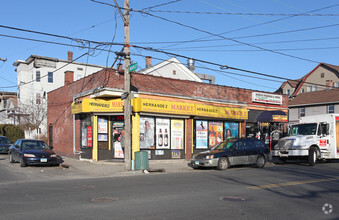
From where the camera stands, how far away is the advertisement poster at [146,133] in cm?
1898

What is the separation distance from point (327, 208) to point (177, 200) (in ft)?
11.9

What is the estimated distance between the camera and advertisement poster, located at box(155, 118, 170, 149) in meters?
19.7

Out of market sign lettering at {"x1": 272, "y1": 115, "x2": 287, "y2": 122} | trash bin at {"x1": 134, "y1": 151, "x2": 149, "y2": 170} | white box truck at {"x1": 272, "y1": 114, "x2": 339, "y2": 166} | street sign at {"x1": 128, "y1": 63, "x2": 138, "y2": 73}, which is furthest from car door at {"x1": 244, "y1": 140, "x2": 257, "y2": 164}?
market sign lettering at {"x1": 272, "y1": 115, "x2": 287, "y2": 122}

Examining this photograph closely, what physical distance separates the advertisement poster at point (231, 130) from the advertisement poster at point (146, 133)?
6.86 meters

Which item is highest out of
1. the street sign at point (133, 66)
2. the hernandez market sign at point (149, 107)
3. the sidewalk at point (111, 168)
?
the street sign at point (133, 66)

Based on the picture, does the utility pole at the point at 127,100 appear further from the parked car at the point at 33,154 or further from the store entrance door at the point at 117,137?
the parked car at the point at 33,154

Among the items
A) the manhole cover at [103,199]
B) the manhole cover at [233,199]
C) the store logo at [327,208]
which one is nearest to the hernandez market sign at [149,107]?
the manhole cover at [103,199]

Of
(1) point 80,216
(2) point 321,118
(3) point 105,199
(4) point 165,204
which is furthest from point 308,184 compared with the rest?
(2) point 321,118

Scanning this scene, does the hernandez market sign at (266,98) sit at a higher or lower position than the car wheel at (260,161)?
higher

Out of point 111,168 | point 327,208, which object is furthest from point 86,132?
point 327,208

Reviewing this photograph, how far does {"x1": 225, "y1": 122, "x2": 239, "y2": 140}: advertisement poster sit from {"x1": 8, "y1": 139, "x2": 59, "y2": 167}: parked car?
1251 centimetres

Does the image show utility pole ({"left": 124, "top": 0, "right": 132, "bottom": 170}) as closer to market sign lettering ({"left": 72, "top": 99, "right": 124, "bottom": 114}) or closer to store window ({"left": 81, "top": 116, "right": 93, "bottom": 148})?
market sign lettering ({"left": 72, "top": 99, "right": 124, "bottom": 114})

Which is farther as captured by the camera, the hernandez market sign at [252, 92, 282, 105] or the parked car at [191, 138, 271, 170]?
the hernandez market sign at [252, 92, 282, 105]

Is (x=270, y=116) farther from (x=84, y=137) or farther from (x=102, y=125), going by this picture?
(x=84, y=137)
